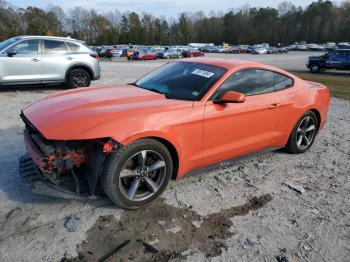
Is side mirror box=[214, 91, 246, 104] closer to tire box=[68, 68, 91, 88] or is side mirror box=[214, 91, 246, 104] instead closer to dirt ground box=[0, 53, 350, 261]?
dirt ground box=[0, 53, 350, 261]

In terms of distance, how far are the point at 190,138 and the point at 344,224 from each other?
183 cm

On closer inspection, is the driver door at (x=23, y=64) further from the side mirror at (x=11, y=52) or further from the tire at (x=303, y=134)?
the tire at (x=303, y=134)

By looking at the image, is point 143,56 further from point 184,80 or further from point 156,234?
point 156,234

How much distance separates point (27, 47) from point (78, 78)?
65.8 inches

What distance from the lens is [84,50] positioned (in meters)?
10.8

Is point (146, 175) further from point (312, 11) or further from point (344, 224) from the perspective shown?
point (312, 11)

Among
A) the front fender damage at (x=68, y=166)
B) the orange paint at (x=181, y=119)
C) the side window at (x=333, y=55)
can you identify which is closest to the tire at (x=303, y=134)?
the orange paint at (x=181, y=119)

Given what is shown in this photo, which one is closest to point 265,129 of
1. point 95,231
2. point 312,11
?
point 95,231

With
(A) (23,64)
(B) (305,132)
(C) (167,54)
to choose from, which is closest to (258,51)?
(C) (167,54)

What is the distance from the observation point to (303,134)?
5.48 metres

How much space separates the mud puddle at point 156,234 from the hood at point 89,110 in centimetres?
91

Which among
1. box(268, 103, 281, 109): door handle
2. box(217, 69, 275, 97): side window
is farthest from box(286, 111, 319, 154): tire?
box(217, 69, 275, 97): side window

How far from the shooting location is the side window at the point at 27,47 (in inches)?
376

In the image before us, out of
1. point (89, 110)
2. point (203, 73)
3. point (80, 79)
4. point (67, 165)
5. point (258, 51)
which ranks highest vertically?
point (258, 51)
